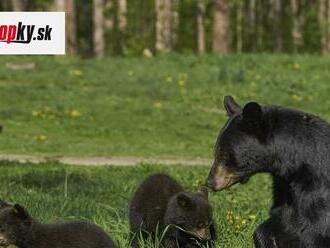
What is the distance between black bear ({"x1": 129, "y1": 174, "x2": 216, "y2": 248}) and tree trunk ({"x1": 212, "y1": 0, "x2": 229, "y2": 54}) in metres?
28.7

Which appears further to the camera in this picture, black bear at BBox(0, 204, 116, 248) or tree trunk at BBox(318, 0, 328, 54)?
tree trunk at BBox(318, 0, 328, 54)

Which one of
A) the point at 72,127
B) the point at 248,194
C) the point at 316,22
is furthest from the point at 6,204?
the point at 316,22

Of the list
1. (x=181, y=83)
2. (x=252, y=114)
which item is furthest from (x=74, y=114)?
(x=252, y=114)

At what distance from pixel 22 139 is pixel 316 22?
60.2 metres

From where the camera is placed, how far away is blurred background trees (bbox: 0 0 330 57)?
53875 mm

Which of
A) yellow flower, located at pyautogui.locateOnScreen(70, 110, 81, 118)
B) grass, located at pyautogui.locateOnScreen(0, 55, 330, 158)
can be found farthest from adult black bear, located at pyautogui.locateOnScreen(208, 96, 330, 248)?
yellow flower, located at pyautogui.locateOnScreen(70, 110, 81, 118)

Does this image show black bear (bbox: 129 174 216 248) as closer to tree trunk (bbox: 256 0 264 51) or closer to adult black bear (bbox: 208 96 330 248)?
adult black bear (bbox: 208 96 330 248)

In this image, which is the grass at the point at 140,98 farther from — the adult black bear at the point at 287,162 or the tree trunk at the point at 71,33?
the adult black bear at the point at 287,162

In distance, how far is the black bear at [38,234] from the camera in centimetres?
756

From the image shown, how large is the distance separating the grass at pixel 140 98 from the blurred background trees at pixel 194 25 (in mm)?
13978

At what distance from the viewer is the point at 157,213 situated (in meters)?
9.16

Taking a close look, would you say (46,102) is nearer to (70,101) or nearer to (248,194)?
(70,101)

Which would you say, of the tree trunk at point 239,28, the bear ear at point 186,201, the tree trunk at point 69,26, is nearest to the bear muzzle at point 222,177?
the bear ear at point 186,201

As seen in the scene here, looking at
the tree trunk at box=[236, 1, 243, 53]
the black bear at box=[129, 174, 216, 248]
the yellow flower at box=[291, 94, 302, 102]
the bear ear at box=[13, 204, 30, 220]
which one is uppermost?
the bear ear at box=[13, 204, 30, 220]
